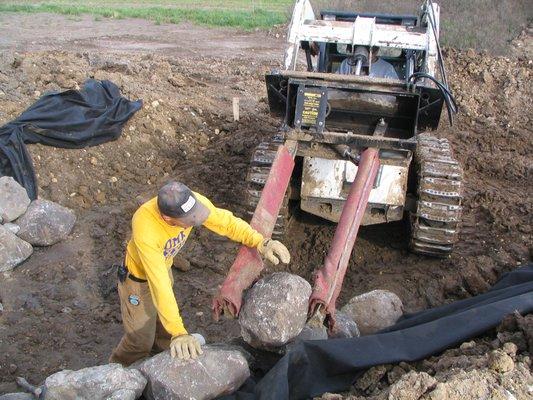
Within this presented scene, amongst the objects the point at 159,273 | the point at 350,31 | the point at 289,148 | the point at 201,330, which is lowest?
the point at 201,330

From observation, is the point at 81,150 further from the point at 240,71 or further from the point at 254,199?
the point at 240,71

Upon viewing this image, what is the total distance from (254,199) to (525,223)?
3303 millimetres

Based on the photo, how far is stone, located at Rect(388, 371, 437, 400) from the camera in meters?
2.95

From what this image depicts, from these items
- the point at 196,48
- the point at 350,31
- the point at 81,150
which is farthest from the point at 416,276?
the point at 196,48

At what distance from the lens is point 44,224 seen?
21.7ft

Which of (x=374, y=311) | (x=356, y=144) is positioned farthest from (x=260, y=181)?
(x=374, y=311)

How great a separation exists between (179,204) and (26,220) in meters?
3.67

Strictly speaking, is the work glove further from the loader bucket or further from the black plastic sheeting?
the black plastic sheeting

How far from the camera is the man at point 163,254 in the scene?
3.70 m

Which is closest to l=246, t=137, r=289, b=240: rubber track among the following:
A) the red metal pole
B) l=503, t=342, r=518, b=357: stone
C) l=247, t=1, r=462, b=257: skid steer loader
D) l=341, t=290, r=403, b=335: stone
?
l=247, t=1, r=462, b=257: skid steer loader

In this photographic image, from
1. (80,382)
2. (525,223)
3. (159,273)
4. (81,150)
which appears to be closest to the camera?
(80,382)

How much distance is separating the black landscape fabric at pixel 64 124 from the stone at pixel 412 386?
553 cm

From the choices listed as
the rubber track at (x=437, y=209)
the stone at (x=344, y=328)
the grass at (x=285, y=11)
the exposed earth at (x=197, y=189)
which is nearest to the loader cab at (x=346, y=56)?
the rubber track at (x=437, y=209)

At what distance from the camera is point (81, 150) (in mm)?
8211
